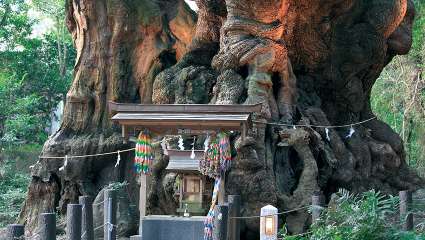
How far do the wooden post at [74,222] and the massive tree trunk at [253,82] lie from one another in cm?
476

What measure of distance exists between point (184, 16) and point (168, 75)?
1.93 metres

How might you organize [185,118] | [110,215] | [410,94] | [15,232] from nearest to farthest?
[15,232], [110,215], [185,118], [410,94]

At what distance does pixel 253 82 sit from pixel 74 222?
6.04 m

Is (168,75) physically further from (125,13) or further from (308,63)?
(308,63)

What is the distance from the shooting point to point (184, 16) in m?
15.4

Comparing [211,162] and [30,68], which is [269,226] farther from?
[30,68]

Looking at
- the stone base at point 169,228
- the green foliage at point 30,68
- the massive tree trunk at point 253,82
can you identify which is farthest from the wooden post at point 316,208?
the green foliage at point 30,68

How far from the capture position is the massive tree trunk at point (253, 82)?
12.8 metres

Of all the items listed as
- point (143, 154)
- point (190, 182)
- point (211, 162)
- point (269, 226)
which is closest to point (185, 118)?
point (211, 162)

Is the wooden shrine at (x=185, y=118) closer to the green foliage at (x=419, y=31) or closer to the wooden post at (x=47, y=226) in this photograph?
the wooden post at (x=47, y=226)

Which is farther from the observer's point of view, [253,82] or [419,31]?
[419,31]

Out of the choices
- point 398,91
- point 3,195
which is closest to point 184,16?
point 3,195

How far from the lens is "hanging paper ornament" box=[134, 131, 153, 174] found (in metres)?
10.2

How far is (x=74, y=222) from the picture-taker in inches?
290
